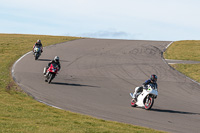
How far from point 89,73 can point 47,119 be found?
16.8 metres

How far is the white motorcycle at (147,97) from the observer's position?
55.2ft

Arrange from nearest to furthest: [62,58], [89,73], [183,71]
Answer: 1. [89,73]
2. [183,71]
3. [62,58]

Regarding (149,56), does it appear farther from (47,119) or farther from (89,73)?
(47,119)

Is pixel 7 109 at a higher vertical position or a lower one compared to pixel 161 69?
lower

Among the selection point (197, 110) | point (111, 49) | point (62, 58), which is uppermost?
point (111, 49)

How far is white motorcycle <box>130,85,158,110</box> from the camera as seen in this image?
1682 centimetres

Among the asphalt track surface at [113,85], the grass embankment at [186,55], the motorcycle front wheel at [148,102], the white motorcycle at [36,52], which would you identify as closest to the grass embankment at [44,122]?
the asphalt track surface at [113,85]

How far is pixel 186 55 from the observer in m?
41.3

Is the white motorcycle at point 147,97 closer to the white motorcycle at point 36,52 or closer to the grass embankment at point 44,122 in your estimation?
the grass embankment at point 44,122

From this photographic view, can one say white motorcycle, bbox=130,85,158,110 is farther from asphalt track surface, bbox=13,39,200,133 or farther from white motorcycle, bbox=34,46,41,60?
→ white motorcycle, bbox=34,46,41,60

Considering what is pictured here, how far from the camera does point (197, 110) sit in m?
18.2

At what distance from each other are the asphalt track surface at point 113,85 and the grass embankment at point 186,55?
1.10 meters

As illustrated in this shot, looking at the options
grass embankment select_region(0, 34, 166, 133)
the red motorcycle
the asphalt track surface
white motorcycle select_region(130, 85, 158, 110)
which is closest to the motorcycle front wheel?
white motorcycle select_region(130, 85, 158, 110)

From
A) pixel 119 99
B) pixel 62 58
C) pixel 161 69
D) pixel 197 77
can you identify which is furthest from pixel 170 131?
pixel 62 58
